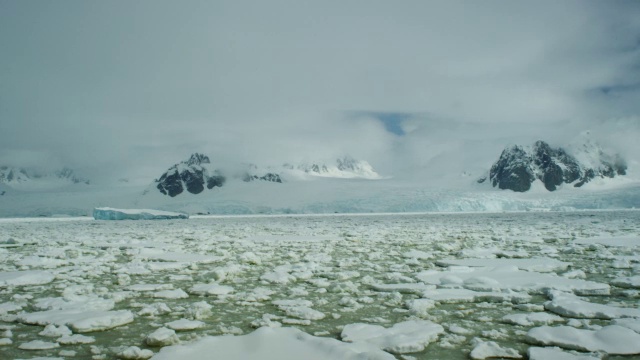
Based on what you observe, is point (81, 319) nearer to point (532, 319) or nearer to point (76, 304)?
point (76, 304)

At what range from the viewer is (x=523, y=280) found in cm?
568

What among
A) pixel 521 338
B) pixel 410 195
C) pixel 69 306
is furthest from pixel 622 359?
pixel 410 195

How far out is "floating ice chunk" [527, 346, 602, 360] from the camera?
108 inches

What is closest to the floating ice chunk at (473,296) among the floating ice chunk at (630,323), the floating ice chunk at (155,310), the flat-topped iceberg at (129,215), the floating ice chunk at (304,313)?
the floating ice chunk at (630,323)

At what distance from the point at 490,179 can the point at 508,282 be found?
124 meters

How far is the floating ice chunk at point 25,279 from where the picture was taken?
19.0 ft

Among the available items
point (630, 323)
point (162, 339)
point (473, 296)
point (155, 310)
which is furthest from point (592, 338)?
point (155, 310)

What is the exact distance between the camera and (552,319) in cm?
373

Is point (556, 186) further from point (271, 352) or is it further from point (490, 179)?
point (271, 352)

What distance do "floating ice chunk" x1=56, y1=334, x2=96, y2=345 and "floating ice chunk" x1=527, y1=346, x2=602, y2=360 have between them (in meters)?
3.07

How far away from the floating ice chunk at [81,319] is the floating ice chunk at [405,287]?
2800mm

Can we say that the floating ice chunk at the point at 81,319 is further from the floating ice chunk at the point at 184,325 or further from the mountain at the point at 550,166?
the mountain at the point at 550,166

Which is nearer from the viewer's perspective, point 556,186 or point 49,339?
point 49,339

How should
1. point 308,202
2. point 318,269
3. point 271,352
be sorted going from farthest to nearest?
point 308,202 → point 318,269 → point 271,352
